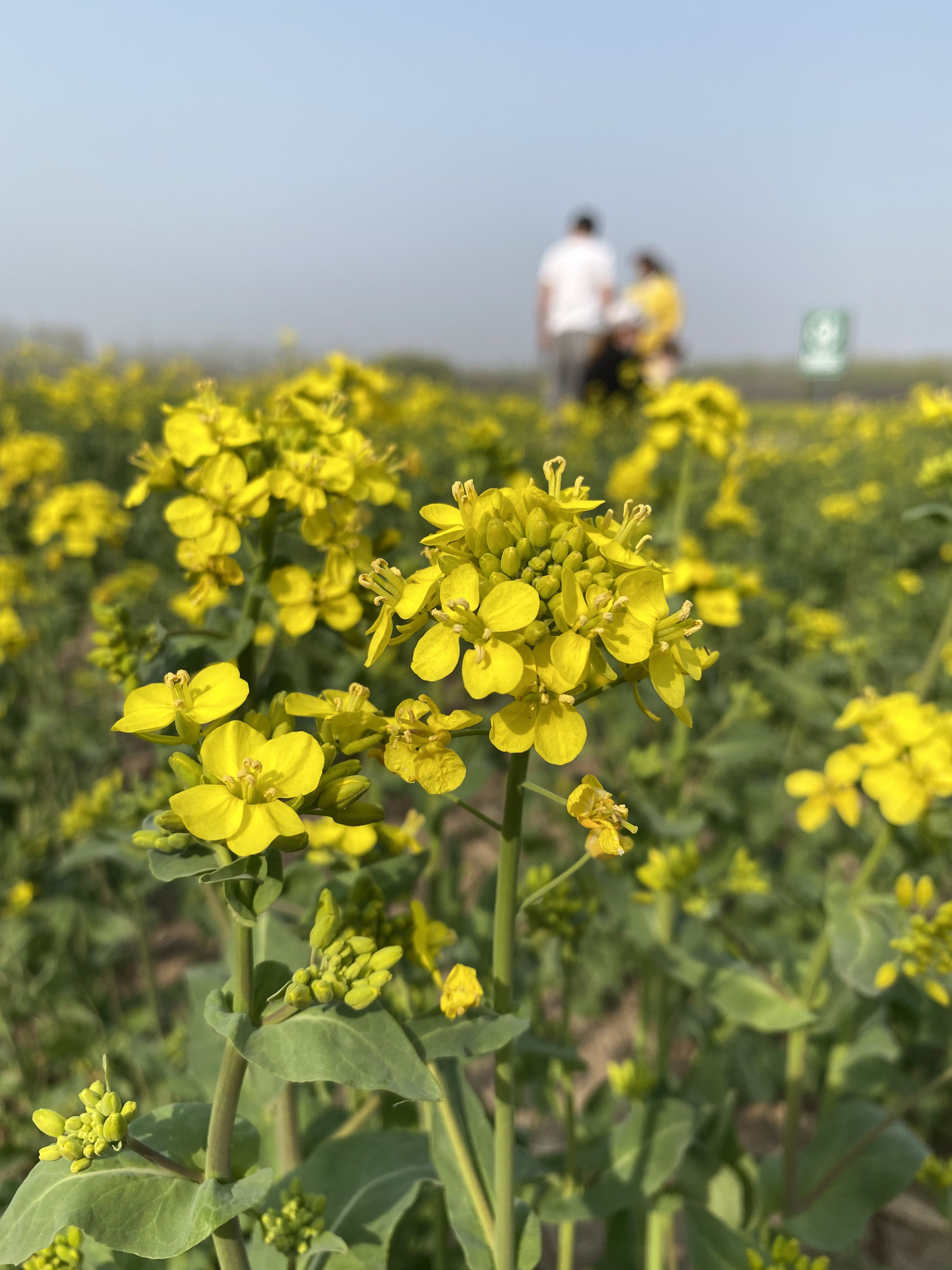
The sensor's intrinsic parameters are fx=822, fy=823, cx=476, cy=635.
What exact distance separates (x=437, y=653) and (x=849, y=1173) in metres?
2.22

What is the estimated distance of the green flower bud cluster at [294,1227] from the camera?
140 cm

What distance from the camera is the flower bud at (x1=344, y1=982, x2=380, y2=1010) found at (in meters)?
1.22

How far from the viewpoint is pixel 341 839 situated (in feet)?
5.88

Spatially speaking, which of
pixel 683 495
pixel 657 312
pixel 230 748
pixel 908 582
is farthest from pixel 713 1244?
pixel 657 312

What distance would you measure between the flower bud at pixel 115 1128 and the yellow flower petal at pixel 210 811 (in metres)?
0.42

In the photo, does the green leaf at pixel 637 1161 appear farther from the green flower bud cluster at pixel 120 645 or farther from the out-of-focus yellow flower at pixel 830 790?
the green flower bud cluster at pixel 120 645

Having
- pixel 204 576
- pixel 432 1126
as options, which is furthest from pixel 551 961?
pixel 204 576

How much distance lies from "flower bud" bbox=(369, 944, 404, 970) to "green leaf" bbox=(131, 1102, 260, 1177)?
44cm

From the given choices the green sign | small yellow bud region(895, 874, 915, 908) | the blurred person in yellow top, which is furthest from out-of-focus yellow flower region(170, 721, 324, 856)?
the green sign

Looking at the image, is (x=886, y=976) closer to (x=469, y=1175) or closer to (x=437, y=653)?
(x=469, y=1175)

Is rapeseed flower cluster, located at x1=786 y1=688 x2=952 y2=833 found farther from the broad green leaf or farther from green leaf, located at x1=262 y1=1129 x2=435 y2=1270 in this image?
green leaf, located at x1=262 y1=1129 x2=435 y2=1270

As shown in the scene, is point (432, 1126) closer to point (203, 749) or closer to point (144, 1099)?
point (203, 749)

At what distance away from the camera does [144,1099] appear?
3.00m

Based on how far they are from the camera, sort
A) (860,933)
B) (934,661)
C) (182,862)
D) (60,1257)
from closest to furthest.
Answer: (182,862) → (60,1257) → (860,933) → (934,661)
